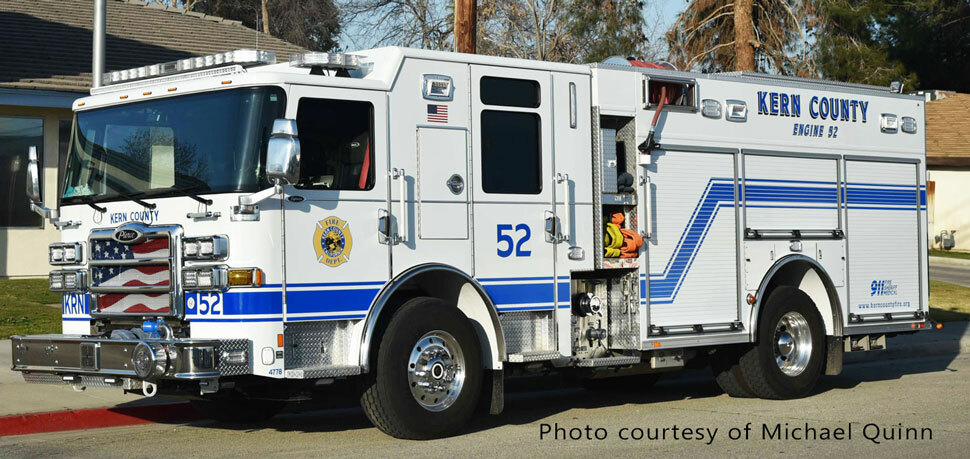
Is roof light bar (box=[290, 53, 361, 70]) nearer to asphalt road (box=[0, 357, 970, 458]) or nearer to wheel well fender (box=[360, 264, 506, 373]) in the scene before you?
wheel well fender (box=[360, 264, 506, 373])

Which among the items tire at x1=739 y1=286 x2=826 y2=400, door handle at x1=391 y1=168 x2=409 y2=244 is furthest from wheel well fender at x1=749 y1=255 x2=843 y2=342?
door handle at x1=391 y1=168 x2=409 y2=244

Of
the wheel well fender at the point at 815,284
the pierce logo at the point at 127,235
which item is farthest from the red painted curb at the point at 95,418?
the wheel well fender at the point at 815,284

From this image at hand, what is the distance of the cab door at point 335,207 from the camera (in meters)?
8.19

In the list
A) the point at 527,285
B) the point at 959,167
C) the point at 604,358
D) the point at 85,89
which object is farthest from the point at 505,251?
the point at 959,167

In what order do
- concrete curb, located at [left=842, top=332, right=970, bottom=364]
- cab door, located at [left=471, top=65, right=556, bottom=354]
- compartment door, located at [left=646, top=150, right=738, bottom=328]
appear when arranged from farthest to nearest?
1. concrete curb, located at [left=842, top=332, right=970, bottom=364]
2. compartment door, located at [left=646, top=150, right=738, bottom=328]
3. cab door, located at [left=471, top=65, right=556, bottom=354]

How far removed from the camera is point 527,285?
31.3 feet

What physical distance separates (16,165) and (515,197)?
1329 cm

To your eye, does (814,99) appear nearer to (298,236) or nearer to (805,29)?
(298,236)

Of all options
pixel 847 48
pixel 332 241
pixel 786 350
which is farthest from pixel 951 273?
pixel 332 241

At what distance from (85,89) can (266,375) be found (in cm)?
1304

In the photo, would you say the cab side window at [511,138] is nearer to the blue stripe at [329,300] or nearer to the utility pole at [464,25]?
the blue stripe at [329,300]

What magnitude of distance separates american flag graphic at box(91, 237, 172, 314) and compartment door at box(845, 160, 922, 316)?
275 inches

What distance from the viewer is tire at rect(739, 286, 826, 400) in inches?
440

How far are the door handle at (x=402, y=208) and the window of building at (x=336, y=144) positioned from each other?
0.76 ft
